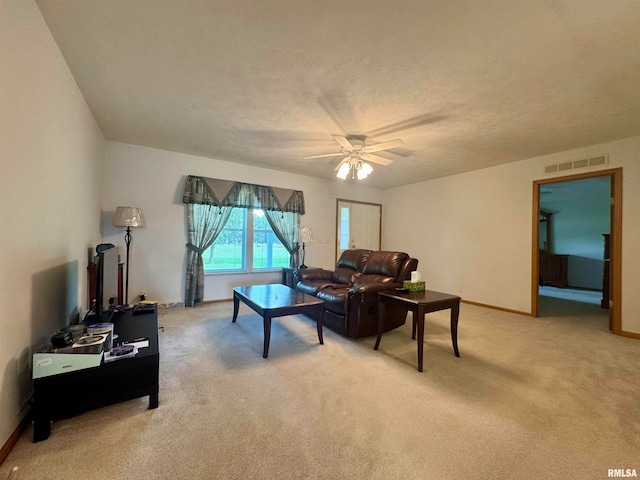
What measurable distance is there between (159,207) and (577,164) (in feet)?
20.3

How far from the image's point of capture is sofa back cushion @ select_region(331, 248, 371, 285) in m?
3.94

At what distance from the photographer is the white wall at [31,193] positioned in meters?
1.36

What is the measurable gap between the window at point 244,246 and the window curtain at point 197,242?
19 cm

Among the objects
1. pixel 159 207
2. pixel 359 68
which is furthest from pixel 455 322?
pixel 159 207

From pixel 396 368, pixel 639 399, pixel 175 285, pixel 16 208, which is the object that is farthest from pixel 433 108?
pixel 175 285

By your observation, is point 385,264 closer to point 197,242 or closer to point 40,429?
point 197,242

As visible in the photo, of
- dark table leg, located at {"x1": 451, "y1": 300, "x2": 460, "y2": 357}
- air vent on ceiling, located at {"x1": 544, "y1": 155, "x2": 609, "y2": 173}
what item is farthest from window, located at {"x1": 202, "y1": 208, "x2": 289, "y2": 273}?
air vent on ceiling, located at {"x1": 544, "y1": 155, "x2": 609, "y2": 173}

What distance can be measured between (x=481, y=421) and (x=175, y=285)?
4.26 m

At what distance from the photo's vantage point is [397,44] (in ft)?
5.95

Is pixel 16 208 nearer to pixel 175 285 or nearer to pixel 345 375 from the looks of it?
pixel 345 375

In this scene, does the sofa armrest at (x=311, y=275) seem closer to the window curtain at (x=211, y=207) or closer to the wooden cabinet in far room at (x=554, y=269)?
the window curtain at (x=211, y=207)

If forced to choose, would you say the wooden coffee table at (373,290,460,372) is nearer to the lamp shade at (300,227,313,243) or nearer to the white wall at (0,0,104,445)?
the lamp shade at (300,227,313,243)

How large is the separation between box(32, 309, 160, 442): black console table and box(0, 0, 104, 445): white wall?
140mm

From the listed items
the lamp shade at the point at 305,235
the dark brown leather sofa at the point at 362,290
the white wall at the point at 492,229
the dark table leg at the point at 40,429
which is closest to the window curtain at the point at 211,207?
the lamp shade at the point at 305,235
